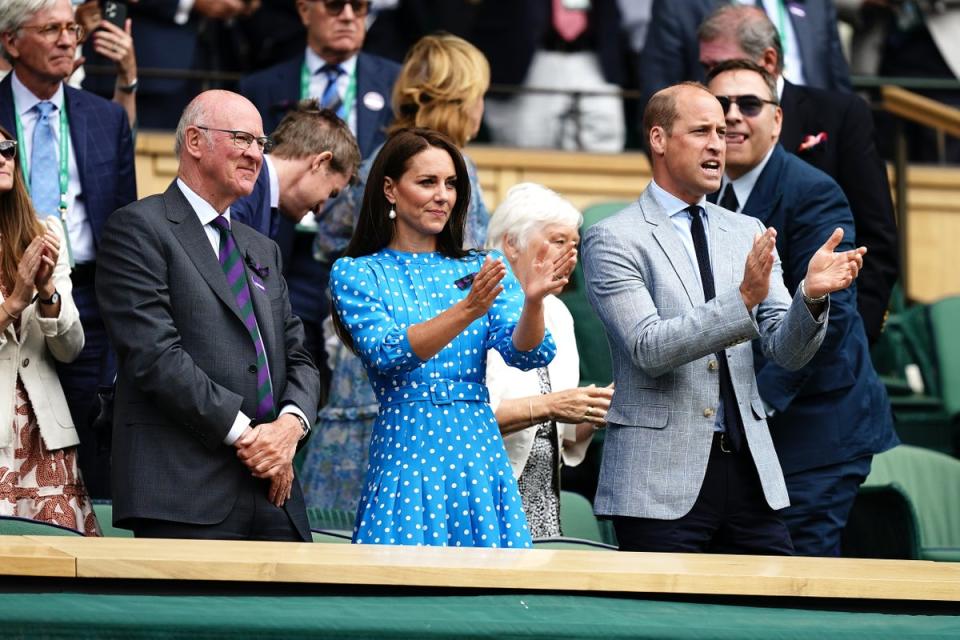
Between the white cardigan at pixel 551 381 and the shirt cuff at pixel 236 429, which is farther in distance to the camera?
the white cardigan at pixel 551 381

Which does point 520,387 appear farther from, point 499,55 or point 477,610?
point 499,55

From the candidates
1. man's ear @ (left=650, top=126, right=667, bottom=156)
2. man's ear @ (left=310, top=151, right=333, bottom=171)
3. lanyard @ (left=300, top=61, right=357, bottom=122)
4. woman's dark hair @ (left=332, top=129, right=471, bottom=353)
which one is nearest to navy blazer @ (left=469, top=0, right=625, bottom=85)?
lanyard @ (left=300, top=61, right=357, bottom=122)

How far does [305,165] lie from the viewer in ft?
17.6

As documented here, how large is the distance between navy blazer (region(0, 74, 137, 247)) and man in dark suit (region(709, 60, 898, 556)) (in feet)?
6.18

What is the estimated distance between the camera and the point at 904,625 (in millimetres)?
3488

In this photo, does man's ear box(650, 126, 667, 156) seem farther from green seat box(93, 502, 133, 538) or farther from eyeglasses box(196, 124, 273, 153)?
green seat box(93, 502, 133, 538)

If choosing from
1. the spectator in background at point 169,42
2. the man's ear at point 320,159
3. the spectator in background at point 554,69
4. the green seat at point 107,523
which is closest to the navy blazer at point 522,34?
the spectator in background at point 554,69

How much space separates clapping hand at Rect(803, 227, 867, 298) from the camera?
4242mm

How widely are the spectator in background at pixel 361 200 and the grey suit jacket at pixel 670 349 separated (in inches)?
44.1

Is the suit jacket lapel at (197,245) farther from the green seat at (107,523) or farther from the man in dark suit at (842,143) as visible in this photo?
the man in dark suit at (842,143)

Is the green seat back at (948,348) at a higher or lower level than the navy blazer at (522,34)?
lower

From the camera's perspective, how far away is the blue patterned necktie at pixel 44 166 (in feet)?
17.8

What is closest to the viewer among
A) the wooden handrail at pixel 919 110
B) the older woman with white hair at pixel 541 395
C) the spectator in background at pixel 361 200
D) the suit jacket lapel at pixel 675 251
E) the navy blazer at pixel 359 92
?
the suit jacket lapel at pixel 675 251

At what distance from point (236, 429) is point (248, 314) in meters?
0.30
